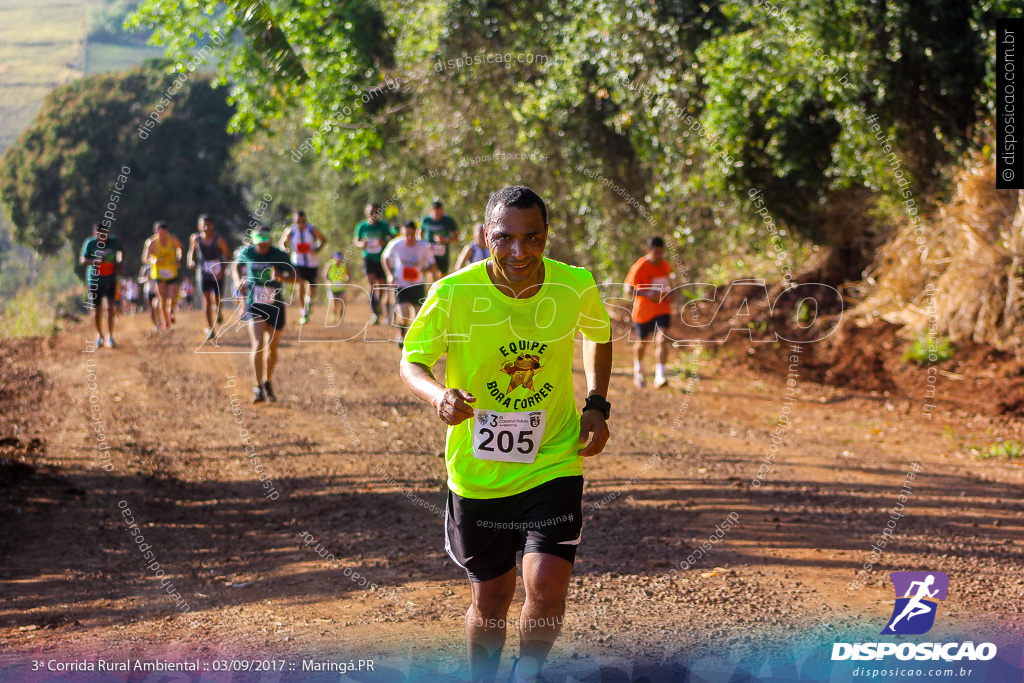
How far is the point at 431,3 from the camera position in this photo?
15734mm

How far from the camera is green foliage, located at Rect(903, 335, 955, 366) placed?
1031cm

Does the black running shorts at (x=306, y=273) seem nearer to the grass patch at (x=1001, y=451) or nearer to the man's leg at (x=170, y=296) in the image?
the man's leg at (x=170, y=296)

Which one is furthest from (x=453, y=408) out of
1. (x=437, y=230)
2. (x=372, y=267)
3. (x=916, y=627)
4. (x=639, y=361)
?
(x=372, y=267)

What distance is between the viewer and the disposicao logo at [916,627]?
13.7 ft

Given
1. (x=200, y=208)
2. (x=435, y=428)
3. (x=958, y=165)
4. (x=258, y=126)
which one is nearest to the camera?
(x=435, y=428)

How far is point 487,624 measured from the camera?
10.7 ft

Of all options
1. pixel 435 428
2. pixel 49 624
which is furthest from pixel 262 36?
pixel 49 624

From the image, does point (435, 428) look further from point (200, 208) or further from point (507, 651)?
point (200, 208)

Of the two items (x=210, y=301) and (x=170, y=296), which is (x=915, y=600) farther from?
(x=170, y=296)

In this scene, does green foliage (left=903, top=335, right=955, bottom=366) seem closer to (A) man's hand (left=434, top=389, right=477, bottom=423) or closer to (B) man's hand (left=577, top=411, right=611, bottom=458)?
(B) man's hand (left=577, top=411, right=611, bottom=458)

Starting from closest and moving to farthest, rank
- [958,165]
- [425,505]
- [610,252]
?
1. [425,505]
2. [958,165]
3. [610,252]

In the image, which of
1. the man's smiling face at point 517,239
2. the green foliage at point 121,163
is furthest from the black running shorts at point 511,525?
the green foliage at point 121,163

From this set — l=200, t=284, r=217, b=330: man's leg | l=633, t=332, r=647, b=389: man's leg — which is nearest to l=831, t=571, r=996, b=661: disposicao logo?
l=633, t=332, r=647, b=389: man's leg

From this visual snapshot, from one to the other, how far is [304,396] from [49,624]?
606cm
